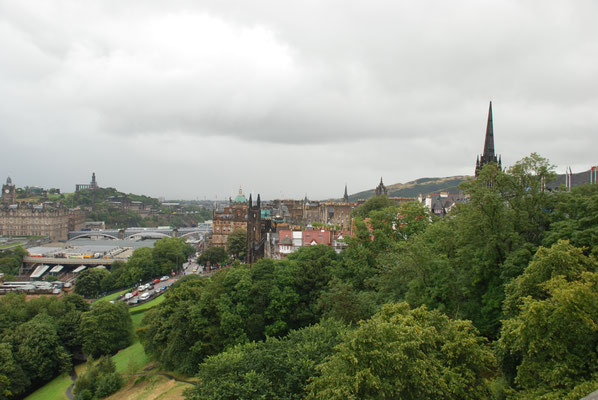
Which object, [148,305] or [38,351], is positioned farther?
[148,305]

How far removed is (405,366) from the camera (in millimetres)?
12273

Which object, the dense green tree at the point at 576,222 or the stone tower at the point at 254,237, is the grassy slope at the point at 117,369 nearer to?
the stone tower at the point at 254,237

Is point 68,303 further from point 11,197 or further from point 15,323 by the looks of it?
point 11,197

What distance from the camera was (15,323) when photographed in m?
42.7

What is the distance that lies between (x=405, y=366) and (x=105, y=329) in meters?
40.2

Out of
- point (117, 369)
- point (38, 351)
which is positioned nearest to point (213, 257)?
point (38, 351)

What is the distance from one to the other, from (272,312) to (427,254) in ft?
49.1

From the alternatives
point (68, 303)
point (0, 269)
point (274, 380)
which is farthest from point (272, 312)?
point (0, 269)

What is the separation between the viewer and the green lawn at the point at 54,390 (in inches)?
1401

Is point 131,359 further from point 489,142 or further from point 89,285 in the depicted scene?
point 489,142

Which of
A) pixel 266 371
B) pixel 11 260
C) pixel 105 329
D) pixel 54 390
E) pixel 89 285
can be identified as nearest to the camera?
pixel 266 371

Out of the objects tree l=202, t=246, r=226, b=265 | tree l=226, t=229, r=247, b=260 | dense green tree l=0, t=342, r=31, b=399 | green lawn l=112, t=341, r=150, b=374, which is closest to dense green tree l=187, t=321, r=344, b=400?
green lawn l=112, t=341, r=150, b=374

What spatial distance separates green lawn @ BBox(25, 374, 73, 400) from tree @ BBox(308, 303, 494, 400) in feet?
111

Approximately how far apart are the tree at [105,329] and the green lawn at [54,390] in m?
3.27
